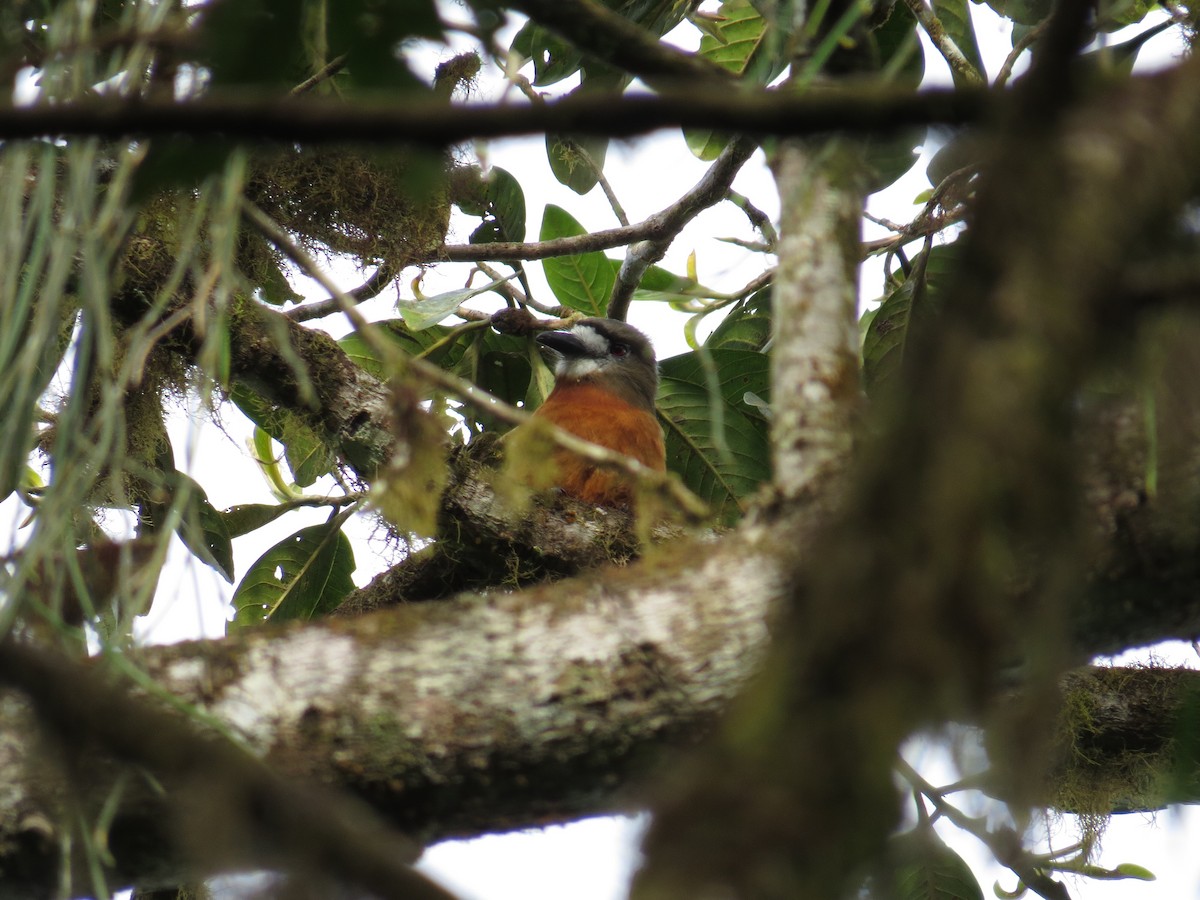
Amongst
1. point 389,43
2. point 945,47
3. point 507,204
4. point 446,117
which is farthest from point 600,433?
point 446,117

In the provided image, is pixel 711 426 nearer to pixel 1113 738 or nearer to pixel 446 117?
pixel 1113 738

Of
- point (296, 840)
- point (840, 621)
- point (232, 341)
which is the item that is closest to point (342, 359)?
point (232, 341)

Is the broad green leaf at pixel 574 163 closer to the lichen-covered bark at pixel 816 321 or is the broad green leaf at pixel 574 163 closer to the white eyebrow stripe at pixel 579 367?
the white eyebrow stripe at pixel 579 367

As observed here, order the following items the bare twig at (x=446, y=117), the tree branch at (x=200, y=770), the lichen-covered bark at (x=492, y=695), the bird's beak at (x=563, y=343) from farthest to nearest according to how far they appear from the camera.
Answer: the bird's beak at (x=563, y=343) < the lichen-covered bark at (x=492, y=695) < the tree branch at (x=200, y=770) < the bare twig at (x=446, y=117)

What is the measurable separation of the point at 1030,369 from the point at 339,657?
136 cm

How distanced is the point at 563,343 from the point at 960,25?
2072 mm

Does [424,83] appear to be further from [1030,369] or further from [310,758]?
[310,758]

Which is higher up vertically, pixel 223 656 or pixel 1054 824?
pixel 223 656

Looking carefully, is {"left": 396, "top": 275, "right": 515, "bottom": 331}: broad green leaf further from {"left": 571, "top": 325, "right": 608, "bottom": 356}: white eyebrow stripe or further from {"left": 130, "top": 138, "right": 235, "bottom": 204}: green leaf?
{"left": 130, "top": 138, "right": 235, "bottom": 204}: green leaf

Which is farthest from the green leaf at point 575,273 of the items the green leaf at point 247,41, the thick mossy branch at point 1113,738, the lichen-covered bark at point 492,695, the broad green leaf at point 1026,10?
the green leaf at point 247,41

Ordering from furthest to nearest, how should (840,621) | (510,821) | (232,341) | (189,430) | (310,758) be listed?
(232,341)
(510,821)
(310,758)
(189,430)
(840,621)

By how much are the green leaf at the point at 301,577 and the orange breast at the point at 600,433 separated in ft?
3.05

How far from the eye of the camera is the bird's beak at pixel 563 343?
16.6ft

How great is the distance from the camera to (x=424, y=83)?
1298mm
